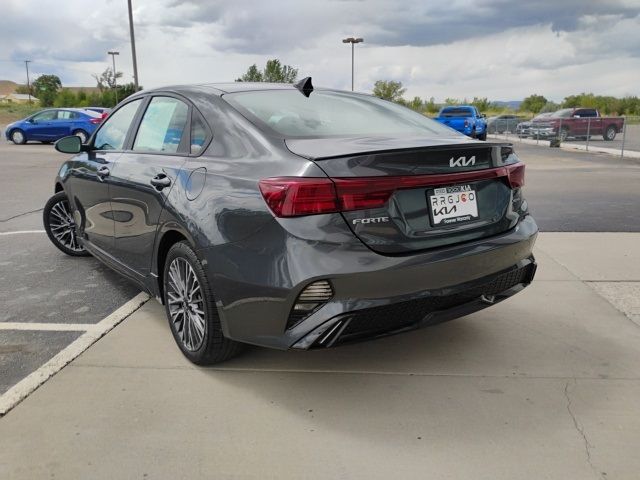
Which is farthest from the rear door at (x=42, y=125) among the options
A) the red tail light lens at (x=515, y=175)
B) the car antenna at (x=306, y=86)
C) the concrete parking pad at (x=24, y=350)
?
the red tail light lens at (x=515, y=175)

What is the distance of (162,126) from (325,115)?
1.12 m

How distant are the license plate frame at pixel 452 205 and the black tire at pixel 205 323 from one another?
1.20 metres

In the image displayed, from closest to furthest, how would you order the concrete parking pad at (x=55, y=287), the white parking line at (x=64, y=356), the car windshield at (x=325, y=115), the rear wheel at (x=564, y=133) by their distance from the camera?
1. the white parking line at (x=64, y=356)
2. the car windshield at (x=325, y=115)
3. the concrete parking pad at (x=55, y=287)
4. the rear wheel at (x=564, y=133)

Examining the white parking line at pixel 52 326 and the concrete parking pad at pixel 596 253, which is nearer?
the white parking line at pixel 52 326

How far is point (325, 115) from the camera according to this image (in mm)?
3502

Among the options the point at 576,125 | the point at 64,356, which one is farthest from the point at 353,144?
the point at 576,125

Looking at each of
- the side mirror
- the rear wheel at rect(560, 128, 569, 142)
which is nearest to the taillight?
the side mirror

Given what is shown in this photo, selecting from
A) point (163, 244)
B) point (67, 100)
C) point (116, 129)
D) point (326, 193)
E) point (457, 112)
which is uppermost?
point (67, 100)

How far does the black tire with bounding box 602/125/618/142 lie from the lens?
91.6 ft

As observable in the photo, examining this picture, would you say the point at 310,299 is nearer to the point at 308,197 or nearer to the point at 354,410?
the point at 308,197

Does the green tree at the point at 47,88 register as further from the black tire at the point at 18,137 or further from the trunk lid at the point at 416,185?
the trunk lid at the point at 416,185

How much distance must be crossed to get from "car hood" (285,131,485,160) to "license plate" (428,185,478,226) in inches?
9.1

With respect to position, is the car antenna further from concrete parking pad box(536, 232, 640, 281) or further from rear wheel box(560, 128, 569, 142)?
rear wheel box(560, 128, 569, 142)

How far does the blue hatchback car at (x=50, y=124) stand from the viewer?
24.2 m
